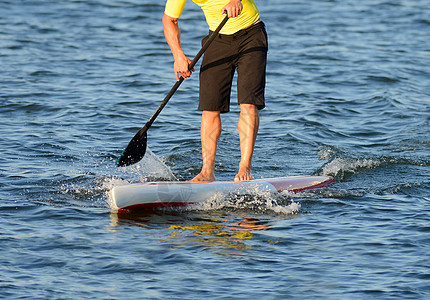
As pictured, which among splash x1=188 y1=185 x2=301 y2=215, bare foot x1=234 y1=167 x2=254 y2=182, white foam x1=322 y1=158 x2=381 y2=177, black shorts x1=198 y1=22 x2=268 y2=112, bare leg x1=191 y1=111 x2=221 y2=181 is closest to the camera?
splash x1=188 y1=185 x2=301 y2=215

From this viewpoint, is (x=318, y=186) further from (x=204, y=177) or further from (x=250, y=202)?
(x=204, y=177)

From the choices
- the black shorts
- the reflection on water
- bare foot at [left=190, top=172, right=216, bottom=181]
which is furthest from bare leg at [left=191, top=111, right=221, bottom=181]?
the reflection on water

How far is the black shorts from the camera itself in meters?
6.73

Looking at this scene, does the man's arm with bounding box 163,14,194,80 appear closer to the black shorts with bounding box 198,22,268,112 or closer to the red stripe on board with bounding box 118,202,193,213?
the black shorts with bounding box 198,22,268,112

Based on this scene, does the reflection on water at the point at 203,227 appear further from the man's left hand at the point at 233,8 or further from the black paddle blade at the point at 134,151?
the man's left hand at the point at 233,8

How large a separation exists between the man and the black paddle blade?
643mm

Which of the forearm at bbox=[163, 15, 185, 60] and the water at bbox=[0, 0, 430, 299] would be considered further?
the forearm at bbox=[163, 15, 185, 60]

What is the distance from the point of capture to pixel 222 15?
21.9ft

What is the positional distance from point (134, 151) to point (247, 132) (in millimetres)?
1076

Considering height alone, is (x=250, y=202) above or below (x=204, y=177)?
below

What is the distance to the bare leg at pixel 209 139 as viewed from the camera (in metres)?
6.98

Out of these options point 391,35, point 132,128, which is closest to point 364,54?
point 391,35

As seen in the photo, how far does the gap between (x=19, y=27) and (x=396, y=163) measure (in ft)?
34.8

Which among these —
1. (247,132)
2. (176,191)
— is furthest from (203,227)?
(247,132)
